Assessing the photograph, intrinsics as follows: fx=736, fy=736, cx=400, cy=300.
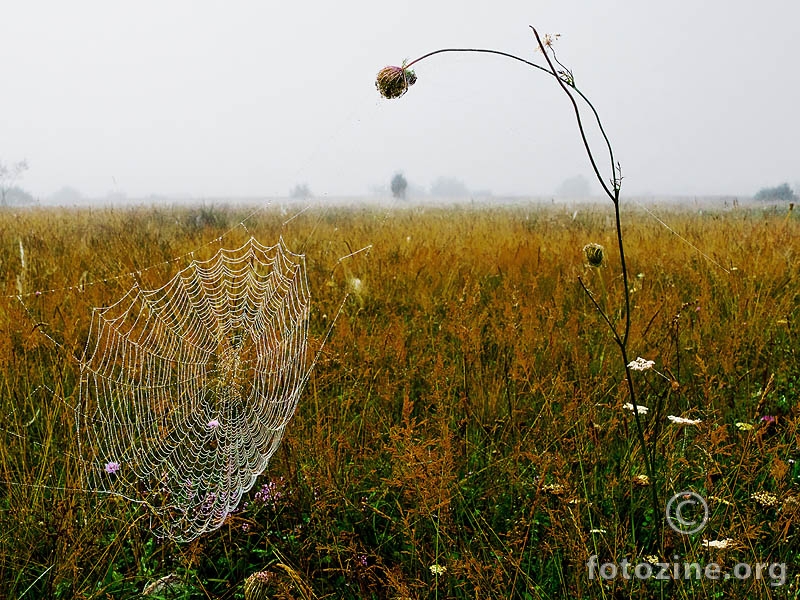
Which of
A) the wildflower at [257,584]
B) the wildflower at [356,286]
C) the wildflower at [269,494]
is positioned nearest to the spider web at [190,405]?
the wildflower at [269,494]

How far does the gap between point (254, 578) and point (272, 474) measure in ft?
2.18

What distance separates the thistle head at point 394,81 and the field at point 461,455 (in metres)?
0.75

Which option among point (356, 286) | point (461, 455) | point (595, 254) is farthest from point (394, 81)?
point (356, 286)

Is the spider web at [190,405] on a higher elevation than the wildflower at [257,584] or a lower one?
higher

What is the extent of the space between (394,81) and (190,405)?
2.02 metres

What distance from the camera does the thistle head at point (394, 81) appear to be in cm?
149

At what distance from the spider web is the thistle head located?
0.99 m

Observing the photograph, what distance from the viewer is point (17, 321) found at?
3.10m

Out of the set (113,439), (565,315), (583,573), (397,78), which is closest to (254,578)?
(583,573)

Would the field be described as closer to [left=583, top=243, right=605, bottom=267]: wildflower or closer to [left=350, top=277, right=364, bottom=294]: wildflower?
[left=350, top=277, right=364, bottom=294]: wildflower

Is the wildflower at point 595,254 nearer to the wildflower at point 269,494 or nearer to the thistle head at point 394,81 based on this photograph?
the thistle head at point 394,81

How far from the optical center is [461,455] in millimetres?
2447

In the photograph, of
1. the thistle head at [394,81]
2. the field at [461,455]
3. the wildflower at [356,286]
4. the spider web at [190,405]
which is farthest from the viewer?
the wildflower at [356,286]

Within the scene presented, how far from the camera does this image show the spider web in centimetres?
230
